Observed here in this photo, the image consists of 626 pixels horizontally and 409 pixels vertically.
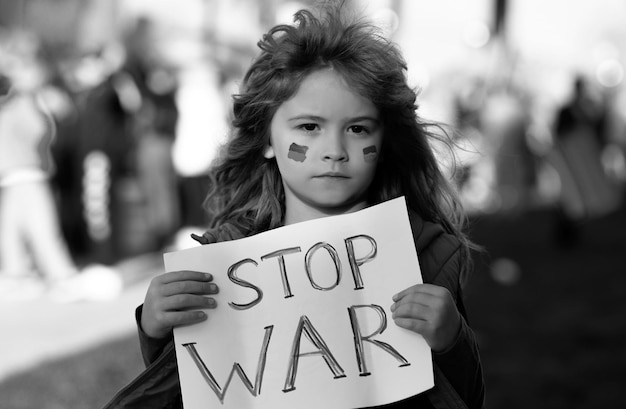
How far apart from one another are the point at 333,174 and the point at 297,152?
101 mm

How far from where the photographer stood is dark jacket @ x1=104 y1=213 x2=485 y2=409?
7.22ft

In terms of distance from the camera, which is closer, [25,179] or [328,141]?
[328,141]

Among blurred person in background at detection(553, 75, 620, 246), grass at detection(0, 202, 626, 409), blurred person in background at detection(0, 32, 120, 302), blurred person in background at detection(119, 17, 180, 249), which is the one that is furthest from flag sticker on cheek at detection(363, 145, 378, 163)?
blurred person in background at detection(553, 75, 620, 246)

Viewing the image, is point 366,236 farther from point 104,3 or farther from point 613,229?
point 104,3

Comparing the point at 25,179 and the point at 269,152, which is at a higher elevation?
the point at 25,179

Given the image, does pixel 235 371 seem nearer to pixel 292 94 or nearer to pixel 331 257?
pixel 331 257

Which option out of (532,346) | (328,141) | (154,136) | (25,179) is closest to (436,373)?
(328,141)

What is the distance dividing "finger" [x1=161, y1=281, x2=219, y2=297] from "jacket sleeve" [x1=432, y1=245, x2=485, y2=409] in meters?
0.49

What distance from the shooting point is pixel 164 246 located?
9.93 m

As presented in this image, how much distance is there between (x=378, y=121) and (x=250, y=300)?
495 mm

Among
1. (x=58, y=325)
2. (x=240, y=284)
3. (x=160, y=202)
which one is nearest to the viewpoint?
(x=240, y=284)

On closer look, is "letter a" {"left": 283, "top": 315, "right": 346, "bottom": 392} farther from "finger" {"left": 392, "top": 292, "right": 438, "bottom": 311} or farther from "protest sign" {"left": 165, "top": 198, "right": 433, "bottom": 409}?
"finger" {"left": 392, "top": 292, "right": 438, "bottom": 311}

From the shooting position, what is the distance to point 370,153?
2291 mm

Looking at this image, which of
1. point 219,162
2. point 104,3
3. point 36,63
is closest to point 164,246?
point 36,63
